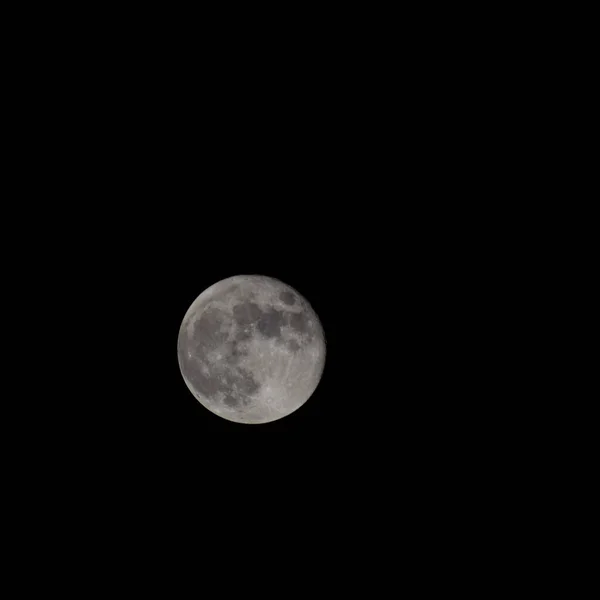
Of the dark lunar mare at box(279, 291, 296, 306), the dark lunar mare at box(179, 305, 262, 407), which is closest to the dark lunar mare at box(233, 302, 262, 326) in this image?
the dark lunar mare at box(179, 305, 262, 407)

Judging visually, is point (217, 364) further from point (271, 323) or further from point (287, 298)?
point (287, 298)

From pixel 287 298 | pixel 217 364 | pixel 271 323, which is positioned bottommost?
pixel 217 364

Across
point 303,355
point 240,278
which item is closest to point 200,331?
point 240,278

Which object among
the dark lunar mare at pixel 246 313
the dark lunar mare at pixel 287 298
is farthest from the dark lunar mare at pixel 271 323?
Answer: the dark lunar mare at pixel 287 298

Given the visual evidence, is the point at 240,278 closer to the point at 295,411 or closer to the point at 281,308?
the point at 281,308

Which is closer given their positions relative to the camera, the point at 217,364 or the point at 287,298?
the point at 217,364

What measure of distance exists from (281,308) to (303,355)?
20.0 inches

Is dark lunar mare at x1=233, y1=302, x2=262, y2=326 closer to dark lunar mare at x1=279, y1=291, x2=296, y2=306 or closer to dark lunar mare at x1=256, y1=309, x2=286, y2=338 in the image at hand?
dark lunar mare at x1=256, y1=309, x2=286, y2=338

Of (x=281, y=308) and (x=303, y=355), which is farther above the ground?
(x=281, y=308)

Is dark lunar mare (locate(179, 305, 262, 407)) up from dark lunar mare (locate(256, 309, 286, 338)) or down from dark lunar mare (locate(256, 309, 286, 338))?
down

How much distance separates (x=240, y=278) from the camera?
17.3ft

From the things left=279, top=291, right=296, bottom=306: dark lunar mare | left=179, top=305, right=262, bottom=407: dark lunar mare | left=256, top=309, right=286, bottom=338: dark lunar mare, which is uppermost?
left=279, top=291, right=296, bottom=306: dark lunar mare

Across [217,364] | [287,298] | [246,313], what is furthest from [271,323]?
[217,364]

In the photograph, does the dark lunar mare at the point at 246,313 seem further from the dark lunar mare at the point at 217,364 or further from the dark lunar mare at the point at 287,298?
the dark lunar mare at the point at 287,298
